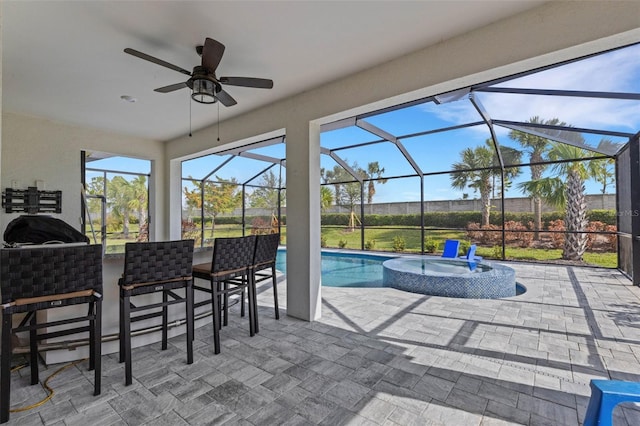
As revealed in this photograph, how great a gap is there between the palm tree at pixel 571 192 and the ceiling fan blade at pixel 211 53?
28.9 feet

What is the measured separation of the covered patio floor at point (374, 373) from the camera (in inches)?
77.7

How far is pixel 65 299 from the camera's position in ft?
6.95

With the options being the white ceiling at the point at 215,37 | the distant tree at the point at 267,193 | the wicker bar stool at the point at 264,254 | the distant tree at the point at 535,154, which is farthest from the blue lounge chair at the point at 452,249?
the distant tree at the point at 267,193

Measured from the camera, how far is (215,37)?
2711 millimetres

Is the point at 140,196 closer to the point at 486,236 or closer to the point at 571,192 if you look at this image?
the point at 486,236

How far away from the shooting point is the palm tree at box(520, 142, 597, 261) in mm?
7977

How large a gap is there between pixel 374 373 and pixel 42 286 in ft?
8.16

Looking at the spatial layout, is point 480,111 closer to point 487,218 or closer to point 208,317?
point 208,317

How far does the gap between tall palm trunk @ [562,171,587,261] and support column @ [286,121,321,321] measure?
8267 mm

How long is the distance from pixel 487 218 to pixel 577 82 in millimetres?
6598

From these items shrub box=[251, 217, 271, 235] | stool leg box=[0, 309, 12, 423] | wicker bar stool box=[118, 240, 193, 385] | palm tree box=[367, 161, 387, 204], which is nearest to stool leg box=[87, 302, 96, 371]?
wicker bar stool box=[118, 240, 193, 385]

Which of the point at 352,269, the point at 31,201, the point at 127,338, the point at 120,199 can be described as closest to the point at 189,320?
the point at 127,338

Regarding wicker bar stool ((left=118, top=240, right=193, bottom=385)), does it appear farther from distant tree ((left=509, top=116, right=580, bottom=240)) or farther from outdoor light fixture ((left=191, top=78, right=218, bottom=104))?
distant tree ((left=509, top=116, right=580, bottom=240))

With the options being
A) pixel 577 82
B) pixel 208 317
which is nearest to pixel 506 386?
pixel 208 317
